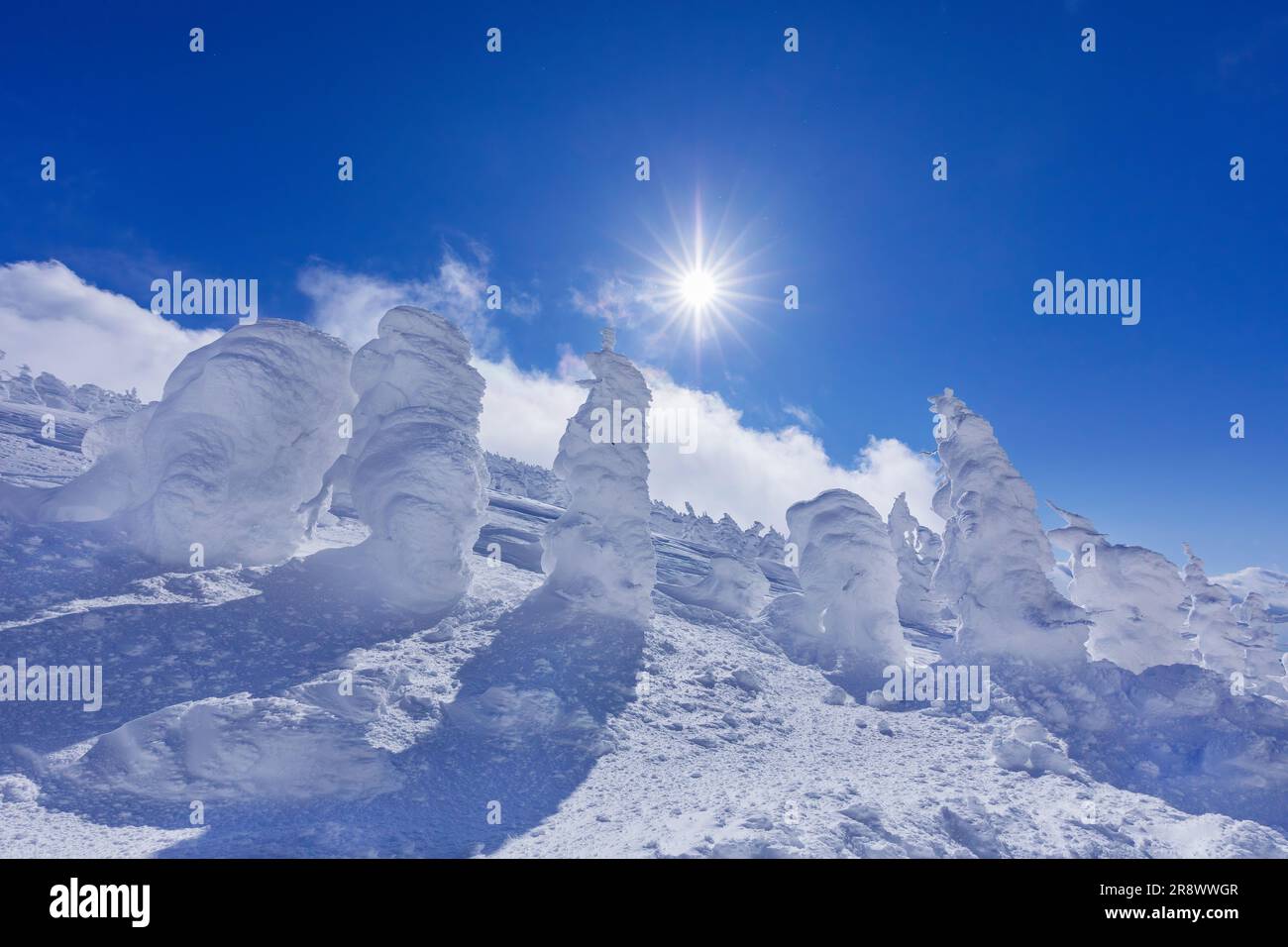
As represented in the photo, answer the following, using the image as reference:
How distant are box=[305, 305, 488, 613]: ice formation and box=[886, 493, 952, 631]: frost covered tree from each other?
3223 centimetres

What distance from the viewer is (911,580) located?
164 ft

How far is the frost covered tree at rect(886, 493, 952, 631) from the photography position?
160ft

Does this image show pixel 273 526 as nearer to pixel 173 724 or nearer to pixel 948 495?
pixel 173 724

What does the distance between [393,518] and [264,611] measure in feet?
18.5

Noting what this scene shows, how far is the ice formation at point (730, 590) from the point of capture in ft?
120

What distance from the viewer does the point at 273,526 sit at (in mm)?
27344

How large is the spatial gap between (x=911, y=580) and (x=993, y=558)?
22192 millimetres

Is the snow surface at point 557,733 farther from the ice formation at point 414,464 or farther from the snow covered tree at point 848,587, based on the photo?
the snow covered tree at point 848,587

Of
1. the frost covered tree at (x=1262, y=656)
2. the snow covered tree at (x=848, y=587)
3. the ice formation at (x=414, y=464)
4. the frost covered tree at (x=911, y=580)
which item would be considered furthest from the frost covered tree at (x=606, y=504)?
the frost covered tree at (x=1262, y=656)

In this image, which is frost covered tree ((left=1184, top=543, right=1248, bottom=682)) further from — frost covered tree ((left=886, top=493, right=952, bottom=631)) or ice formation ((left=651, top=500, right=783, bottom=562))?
ice formation ((left=651, top=500, right=783, bottom=562))

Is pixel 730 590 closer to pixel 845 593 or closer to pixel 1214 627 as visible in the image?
pixel 845 593

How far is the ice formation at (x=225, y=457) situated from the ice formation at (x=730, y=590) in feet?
67.3

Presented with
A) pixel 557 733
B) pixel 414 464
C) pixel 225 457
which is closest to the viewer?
pixel 557 733

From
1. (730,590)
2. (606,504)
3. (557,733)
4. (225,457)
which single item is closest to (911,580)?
(730,590)
